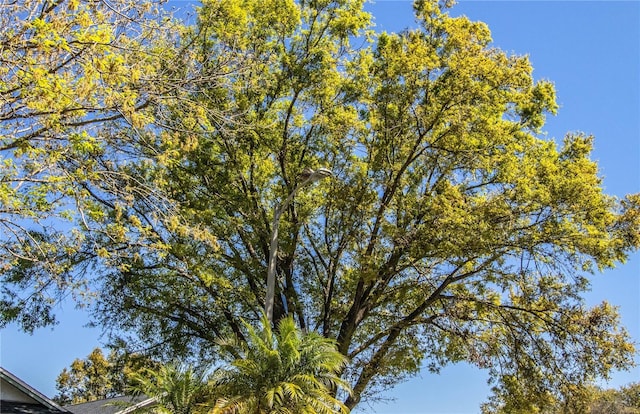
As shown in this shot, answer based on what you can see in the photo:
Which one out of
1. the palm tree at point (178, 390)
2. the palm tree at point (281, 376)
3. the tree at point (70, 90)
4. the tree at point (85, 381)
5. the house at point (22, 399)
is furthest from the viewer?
the tree at point (85, 381)

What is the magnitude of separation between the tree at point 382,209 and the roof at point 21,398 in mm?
3009

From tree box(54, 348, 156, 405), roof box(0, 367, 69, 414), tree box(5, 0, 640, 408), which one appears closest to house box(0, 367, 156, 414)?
roof box(0, 367, 69, 414)

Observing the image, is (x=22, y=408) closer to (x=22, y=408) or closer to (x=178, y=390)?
(x=22, y=408)

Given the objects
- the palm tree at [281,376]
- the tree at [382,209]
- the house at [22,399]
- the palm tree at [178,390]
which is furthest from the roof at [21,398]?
the palm tree at [281,376]

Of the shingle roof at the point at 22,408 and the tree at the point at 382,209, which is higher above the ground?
the tree at the point at 382,209

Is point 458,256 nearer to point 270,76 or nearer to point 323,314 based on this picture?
point 323,314

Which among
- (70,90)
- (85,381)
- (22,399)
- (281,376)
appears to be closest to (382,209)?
(281,376)

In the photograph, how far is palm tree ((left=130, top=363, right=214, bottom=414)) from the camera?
12109 mm

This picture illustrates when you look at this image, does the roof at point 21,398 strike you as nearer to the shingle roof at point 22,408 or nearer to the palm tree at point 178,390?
the shingle roof at point 22,408

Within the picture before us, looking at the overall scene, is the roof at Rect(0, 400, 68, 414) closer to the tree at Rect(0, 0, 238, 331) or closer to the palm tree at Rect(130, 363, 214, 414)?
the palm tree at Rect(130, 363, 214, 414)

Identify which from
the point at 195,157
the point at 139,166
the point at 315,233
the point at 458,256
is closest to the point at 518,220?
the point at 458,256

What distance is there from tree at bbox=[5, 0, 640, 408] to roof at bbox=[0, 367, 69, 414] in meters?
3.01

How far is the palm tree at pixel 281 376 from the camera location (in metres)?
10.0

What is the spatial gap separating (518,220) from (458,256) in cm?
180
